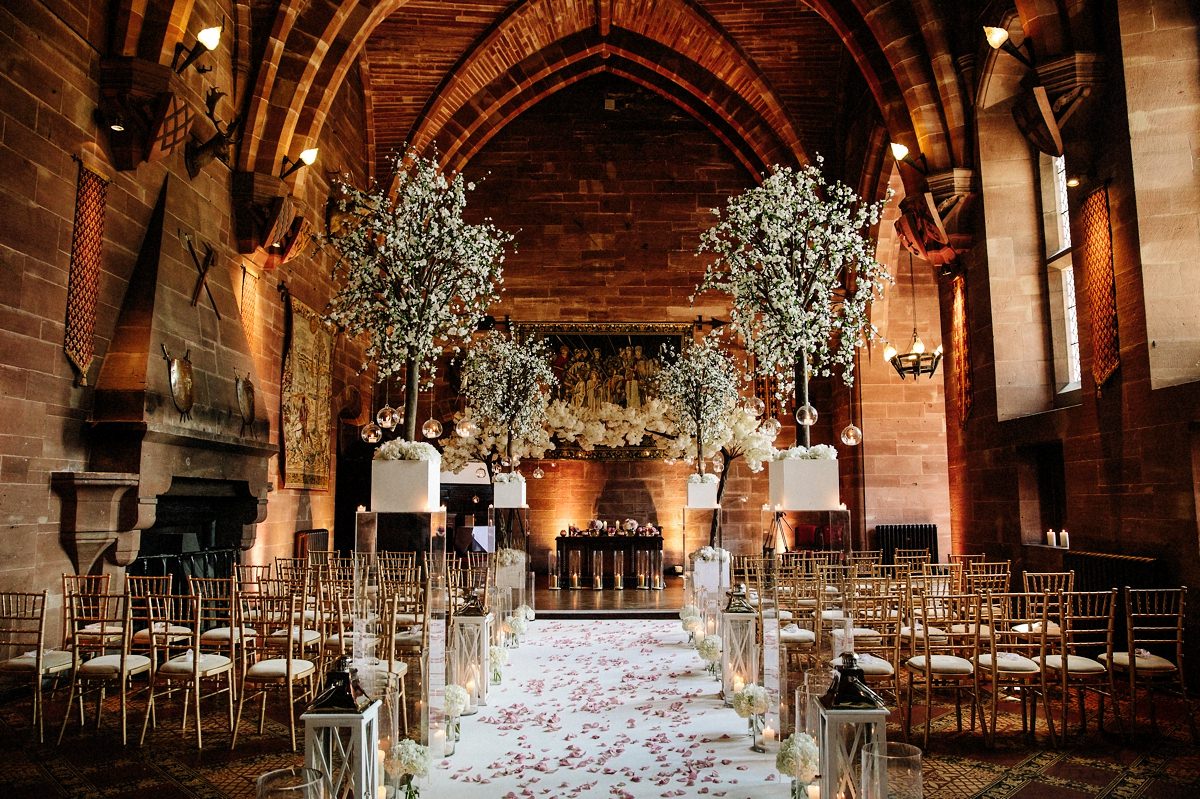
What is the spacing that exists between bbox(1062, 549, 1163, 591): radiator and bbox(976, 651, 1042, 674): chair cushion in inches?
80.7

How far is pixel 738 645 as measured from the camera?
216 inches

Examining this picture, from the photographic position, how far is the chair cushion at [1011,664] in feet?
15.9

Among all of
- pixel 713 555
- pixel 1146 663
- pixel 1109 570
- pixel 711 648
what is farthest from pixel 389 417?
pixel 1109 570

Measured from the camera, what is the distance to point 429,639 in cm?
453

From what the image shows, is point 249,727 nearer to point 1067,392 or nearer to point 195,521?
point 195,521

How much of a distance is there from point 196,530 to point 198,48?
4.95 m

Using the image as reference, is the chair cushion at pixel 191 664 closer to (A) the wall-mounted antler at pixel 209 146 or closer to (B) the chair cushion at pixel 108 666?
(B) the chair cushion at pixel 108 666

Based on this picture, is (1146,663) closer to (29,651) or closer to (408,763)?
(408,763)

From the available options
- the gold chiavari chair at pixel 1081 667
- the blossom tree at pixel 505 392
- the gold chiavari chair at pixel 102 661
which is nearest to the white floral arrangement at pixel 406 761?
the gold chiavari chair at pixel 102 661

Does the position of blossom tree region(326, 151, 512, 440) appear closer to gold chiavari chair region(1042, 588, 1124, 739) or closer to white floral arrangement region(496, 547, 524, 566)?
white floral arrangement region(496, 547, 524, 566)

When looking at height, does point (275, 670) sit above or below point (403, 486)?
below

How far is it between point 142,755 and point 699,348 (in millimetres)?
8772

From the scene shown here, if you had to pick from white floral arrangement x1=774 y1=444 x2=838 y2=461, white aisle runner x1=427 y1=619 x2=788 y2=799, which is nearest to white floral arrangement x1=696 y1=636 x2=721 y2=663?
white aisle runner x1=427 y1=619 x2=788 y2=799

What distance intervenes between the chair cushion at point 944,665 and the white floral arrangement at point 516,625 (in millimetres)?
3975
